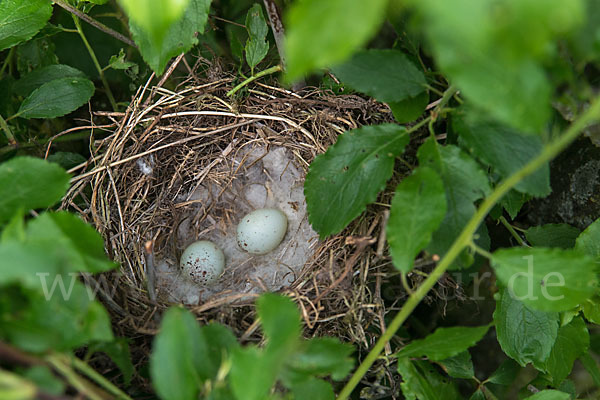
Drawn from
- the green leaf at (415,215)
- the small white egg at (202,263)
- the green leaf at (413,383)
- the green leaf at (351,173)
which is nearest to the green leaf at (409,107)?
the green leaf at (351,173)

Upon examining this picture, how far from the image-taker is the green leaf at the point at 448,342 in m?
0.74

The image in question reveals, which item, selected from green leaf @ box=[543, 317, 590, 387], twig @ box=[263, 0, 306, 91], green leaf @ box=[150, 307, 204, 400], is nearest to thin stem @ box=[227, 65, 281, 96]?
twig @ box=[263, 0, 306, 91]

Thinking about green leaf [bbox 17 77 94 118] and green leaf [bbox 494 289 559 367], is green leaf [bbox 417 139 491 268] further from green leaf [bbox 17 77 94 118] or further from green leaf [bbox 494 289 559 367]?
green leaf [bbox 17 77 94 118]

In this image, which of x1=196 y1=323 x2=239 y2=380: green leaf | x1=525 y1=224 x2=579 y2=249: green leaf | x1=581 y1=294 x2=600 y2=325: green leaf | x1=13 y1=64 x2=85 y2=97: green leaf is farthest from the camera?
x1=13 y1=64 x2=85 y2=97: green leaf

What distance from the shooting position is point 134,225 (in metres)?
Result: 1.20

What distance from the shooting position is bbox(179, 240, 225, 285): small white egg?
125 centimetres

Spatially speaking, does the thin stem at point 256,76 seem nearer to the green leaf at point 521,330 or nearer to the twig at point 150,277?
the twig at point 150,277

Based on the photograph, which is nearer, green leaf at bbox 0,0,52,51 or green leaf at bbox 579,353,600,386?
green leaf at bbox 0,0,52,51

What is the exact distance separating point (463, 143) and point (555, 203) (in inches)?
20.9

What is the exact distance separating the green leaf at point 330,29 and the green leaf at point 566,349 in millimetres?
822

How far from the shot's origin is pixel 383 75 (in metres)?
0.78

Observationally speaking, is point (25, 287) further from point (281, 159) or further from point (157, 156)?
point (281, 159)

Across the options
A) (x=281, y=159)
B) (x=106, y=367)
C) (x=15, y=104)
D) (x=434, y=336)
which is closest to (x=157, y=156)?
(x=281, y=159)

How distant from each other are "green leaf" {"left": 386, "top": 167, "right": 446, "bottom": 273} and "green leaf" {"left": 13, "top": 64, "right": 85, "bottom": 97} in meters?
0.87
